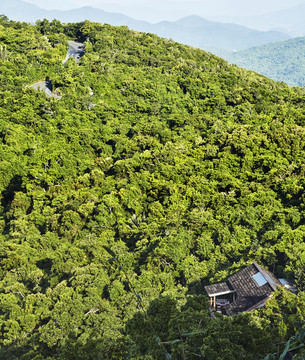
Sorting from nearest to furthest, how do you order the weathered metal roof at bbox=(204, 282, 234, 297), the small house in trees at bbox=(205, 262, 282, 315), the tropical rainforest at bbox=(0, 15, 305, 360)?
the tropical rainforest at bbox=(0, 15, 305, 360)
the small house in trees at bbox=(205, 262, 282, 315)
the weathered metal roof at bbox=(204, 282, 234, 297)

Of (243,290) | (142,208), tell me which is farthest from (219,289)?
(142,208)

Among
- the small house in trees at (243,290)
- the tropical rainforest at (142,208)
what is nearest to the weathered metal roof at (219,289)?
the small house in trees at (243,290)

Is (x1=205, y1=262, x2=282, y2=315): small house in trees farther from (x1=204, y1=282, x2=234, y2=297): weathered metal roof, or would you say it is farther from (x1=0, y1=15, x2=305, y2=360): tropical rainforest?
(x1=0, y1=15, x2=305, y2=360): tropical rainforest

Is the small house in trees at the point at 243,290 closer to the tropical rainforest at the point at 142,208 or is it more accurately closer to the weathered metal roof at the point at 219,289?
the weathered metal roof at the point at 219,289

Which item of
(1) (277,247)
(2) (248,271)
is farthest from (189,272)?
(1) (277,247)

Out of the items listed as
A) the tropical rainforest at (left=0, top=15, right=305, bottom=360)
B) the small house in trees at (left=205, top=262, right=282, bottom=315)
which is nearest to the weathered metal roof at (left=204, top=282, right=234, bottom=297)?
the small house in trees at (left=205, top=262, right=282, bottom=315)
